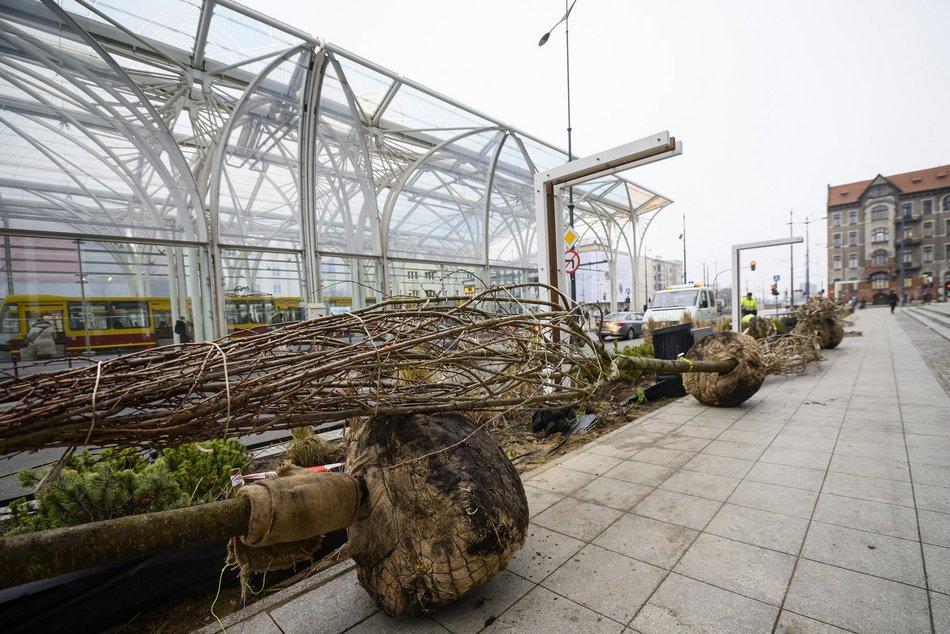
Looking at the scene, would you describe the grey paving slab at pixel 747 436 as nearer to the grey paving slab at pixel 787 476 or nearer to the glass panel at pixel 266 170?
the grey paving slab at pixel 787 476

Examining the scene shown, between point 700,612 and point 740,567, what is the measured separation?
1.73 feet

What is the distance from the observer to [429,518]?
74.3 inches

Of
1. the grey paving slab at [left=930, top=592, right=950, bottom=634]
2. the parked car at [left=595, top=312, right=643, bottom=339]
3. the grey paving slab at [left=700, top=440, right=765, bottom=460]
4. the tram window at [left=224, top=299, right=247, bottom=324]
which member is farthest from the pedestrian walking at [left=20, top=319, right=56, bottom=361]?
the parked car at [left=595, top=312, right=643, bottom=339]

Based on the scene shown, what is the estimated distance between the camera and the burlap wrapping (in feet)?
5.50

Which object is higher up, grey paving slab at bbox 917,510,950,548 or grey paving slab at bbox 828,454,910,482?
grey paving slab at bbox 917,510,950,548

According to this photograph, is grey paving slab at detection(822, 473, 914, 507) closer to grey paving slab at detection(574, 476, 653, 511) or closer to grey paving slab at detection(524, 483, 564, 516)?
grey paving slab at detection(574, 476, 653, 511)

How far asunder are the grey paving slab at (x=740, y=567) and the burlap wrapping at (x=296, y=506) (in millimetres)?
1887

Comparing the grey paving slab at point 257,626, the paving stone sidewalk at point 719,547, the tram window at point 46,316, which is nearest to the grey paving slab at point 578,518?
the paving stone sidewalk at point 719,547

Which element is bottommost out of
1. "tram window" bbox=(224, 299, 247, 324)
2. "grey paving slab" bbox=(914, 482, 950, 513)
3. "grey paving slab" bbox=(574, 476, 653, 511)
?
"grey paving slab" bbox=(574, 476, 653, 511)

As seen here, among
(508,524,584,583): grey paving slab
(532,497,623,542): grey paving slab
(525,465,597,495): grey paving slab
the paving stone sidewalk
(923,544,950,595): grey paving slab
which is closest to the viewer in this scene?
the paving stone sidewalk

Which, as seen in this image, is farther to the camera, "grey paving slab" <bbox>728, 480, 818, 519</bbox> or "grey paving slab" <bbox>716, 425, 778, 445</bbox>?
"grey paving slab" <bbox>716, 425, 778, 445</bbox>

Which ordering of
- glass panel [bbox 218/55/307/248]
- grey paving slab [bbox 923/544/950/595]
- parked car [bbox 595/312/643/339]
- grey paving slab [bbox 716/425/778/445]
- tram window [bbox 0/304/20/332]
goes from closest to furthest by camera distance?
1. grey paving slab [bbox 923/544/950/595]
2. grey paving slab [bbox 716/425/778/445]
3. tram window [bbox 0/304/20/332]
4. glass panel [bbox 218/55/307/248]
5. parked car [bbox 595/312/643/339]

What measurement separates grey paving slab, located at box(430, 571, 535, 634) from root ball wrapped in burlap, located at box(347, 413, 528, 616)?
0.48ft

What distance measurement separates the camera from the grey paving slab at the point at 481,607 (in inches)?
77.0
